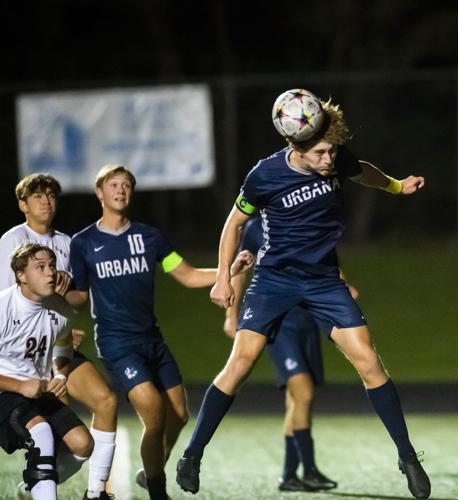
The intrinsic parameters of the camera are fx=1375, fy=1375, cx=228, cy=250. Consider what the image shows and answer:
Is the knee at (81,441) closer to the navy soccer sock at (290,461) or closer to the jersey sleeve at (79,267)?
the jersey sleeve at (79,267)

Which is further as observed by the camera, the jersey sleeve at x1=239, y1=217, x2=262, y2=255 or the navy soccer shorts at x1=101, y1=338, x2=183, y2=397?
the jersey sleeve at x1=239, y1=217, x2=262, y2=255

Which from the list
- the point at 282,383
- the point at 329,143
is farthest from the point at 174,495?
the point at 329,143

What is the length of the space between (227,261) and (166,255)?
0.57 m

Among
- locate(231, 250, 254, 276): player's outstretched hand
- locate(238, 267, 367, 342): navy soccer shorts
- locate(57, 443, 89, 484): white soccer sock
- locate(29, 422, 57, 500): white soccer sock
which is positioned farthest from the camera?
locate(231, 250, 254, 276): player's outstretched hand

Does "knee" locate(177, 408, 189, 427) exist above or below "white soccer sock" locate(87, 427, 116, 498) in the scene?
above

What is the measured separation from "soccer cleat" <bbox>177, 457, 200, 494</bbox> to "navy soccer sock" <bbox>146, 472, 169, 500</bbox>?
426mm

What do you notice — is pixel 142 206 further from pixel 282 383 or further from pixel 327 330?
pixel 327 330

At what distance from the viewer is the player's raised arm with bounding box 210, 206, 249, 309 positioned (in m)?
7.30

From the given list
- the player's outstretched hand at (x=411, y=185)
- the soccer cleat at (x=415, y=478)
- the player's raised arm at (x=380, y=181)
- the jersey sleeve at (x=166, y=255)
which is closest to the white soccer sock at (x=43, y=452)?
the jersey sleeve at (x=166, y=255)

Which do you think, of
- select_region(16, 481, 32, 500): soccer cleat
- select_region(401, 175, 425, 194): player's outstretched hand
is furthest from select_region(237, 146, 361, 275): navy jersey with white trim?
select_region(16, 481, 32, 500): soccer cleat

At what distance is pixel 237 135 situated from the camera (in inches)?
773

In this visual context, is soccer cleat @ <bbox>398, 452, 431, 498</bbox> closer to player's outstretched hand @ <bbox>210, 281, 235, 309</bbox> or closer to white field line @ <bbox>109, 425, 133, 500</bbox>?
player's outstretched hand @ <bbox>210, 281, 235, 309</bbox>

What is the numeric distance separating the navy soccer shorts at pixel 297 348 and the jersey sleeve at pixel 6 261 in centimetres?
193

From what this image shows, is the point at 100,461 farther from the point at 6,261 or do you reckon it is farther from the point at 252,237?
the point at 252,237
